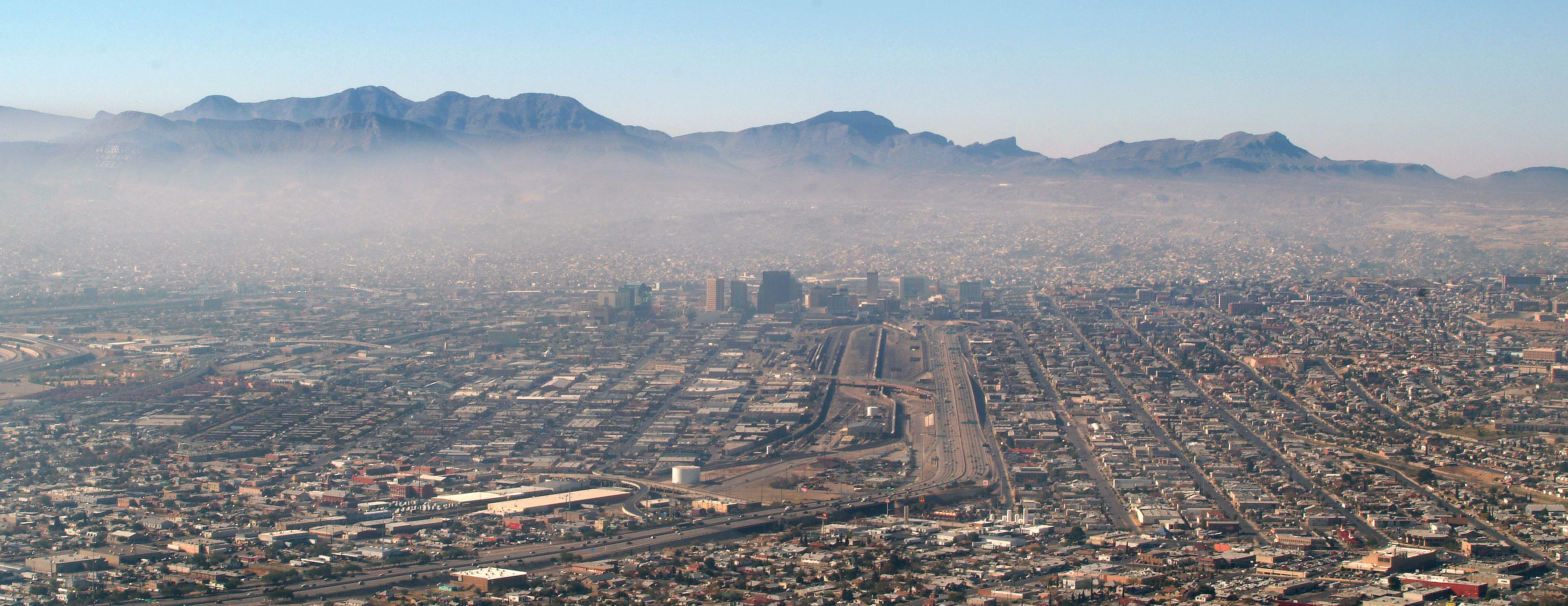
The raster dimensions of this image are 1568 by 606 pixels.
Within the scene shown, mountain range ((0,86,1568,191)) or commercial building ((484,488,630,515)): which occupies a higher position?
mountain range ((0,86,1568,191))

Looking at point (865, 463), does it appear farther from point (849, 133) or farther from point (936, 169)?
point (849, 133)

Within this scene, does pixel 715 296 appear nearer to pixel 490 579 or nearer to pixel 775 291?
pixel 775 291

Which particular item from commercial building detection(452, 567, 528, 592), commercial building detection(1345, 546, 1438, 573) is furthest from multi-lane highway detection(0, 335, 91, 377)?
commercial building detection(1345, 546, 1438, 573)

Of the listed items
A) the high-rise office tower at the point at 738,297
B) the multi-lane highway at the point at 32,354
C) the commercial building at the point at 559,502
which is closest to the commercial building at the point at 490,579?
the commercial building at the point at 559,502

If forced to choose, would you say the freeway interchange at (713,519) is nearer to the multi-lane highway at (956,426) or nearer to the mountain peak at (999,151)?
the multi-lane highway at (956,426)

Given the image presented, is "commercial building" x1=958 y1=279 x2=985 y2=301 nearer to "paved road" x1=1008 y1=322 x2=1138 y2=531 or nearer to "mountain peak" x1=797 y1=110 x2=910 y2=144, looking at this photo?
"paved road" x1=1008 y1=322 x2=1138 y2=531

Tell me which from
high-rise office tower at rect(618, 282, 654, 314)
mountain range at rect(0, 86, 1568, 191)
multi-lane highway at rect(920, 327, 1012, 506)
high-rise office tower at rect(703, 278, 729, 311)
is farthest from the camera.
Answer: mountain range at rect(0, 86, 1568, 191)
